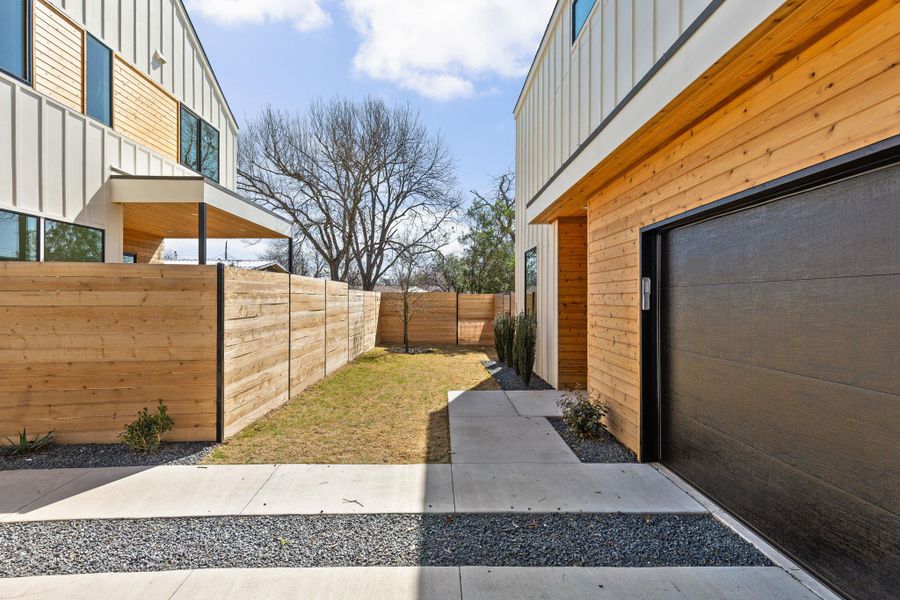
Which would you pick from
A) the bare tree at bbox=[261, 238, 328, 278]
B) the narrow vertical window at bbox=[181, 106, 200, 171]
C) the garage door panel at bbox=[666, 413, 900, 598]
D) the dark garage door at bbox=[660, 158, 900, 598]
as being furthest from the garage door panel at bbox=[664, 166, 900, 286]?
the bare tree at bbox=[261, 238, 328, 278]

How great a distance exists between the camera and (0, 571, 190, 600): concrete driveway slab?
2330 millimetres

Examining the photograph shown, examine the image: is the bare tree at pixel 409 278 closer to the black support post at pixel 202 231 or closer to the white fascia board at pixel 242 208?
the white fascia board at pixel 242 208

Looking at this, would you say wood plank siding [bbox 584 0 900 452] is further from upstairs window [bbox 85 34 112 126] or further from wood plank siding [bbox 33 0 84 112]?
upstairs window [bbox 85 34 112 126]

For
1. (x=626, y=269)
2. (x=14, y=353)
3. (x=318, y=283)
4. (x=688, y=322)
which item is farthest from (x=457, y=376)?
(x=14, y=353)

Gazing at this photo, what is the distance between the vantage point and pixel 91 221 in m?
6.47

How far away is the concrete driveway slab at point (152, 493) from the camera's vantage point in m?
3.19

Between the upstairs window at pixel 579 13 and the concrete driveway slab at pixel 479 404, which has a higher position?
the upstairs window at pixel 579 13

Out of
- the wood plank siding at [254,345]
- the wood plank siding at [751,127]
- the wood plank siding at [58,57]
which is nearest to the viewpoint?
the wood plank siding at [751,127]

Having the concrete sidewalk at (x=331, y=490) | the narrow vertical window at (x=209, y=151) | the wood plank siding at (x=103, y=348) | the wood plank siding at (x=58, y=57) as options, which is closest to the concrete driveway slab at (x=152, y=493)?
the concrete sidewalk at (x=331, y=490)

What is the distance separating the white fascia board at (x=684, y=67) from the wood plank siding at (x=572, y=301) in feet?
8.74

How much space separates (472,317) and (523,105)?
690 centimetres

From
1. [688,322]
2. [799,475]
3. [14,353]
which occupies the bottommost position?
[799,475]

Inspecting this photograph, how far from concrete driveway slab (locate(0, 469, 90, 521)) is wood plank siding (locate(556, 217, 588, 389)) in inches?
234

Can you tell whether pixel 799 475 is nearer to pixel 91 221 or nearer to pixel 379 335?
pixel 91 221
